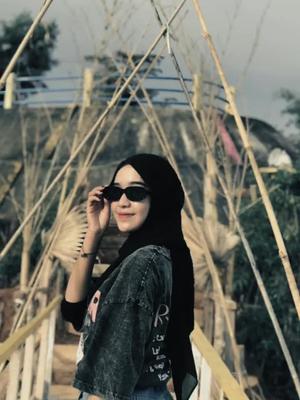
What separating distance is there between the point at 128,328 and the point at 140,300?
0.05 meters

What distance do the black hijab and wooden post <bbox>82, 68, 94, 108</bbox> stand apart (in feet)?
14.5

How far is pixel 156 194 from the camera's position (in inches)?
56.2

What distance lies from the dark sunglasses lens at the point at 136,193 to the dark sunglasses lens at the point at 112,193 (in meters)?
0.03

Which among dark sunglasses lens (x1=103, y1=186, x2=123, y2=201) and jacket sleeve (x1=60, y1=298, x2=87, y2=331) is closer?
dark sunglasses lens (x1=103, y1=186, x2=123, y2=201)

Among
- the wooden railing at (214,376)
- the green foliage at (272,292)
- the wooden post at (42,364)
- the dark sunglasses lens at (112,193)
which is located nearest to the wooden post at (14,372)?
the wooden railing at (214,376)

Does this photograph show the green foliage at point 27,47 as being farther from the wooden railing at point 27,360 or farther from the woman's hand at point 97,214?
the woman's hand at point 97,214

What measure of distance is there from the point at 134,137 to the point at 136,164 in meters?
9.56

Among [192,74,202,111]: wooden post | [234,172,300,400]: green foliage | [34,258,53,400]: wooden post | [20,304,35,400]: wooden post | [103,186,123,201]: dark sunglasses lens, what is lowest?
[103,186,123,201]: dark sunglasses lens

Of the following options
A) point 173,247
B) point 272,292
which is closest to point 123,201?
point 173,247

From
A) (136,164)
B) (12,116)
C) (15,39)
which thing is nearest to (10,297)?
(136,164)

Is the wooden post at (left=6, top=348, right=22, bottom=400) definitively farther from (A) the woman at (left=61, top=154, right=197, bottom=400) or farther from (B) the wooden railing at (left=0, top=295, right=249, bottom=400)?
(A) the woman at (left=61, top=154, right=197, bottom=400)

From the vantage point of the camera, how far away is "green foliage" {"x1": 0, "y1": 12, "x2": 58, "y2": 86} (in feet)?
61.4

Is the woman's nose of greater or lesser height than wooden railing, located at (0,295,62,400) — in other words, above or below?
below

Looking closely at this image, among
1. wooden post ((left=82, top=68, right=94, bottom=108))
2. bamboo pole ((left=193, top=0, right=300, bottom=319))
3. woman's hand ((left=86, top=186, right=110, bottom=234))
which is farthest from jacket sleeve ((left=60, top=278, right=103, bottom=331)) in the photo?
wooden post ((left=82, top=68, right=94, bottom=108))
